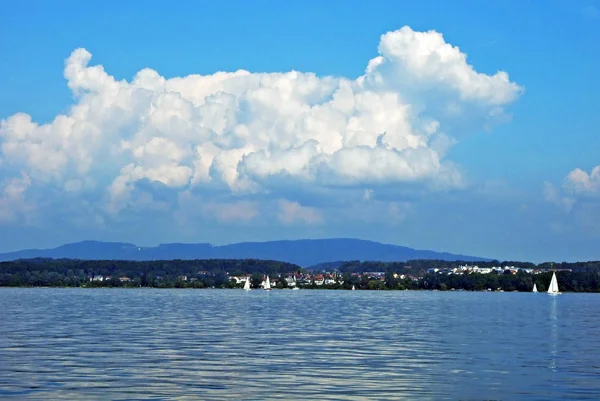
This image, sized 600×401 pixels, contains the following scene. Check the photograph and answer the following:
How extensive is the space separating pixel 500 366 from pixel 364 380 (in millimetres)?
9083

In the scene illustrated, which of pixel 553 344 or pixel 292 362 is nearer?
pixel 292 362

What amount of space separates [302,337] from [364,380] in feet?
74.9

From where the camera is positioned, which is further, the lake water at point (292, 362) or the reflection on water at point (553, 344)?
the reflection on water at point (553, 344)

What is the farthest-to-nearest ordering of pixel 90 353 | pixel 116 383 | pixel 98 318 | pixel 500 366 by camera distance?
pixel 98 318 → pixel 90 353 → pixel 500 366 → pixel 116 383

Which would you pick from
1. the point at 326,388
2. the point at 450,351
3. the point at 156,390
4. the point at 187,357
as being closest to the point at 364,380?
the point at 326,388

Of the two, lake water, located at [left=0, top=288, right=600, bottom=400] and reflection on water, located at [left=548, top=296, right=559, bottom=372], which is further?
reflection on water, located at [left=548, top=296, right=559, bottom=372]

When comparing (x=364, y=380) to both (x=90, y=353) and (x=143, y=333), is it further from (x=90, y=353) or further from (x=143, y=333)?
(x=143, y=333)

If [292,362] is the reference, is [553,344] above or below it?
above

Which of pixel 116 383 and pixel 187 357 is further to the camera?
pixel 187 357

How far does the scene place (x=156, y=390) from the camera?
33.4 meters

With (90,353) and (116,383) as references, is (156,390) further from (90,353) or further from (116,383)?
(90,353)

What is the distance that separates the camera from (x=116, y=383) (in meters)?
35.1

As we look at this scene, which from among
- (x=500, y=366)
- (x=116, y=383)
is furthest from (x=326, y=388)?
(x=500, y=366)

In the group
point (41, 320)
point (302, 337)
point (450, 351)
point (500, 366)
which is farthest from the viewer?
point (41, 320)
